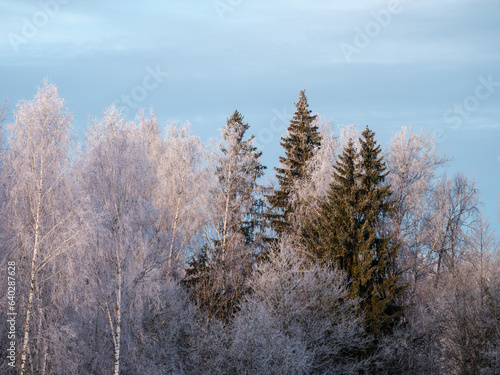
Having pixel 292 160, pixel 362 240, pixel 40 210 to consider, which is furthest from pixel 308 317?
pixel 292 160

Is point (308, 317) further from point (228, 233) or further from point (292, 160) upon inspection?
point (292, 160)

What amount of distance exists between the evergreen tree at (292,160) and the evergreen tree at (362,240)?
476 centimetres

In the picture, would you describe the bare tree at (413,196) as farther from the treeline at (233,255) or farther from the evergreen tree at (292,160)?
the evergreen tree at (292,160)

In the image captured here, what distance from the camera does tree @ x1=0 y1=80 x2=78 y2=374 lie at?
17594 millimetres

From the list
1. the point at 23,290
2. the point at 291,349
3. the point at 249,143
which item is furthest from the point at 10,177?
the point at 249,143

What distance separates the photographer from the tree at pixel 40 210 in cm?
1759

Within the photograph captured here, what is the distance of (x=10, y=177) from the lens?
1862cm

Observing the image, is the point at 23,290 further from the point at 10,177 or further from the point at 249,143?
the point at 249,143

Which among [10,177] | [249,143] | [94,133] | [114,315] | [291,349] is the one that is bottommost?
[291,349]

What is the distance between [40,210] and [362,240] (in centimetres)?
1523

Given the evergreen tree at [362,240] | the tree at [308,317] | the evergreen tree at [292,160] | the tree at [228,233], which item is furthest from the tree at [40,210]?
the evergreen tree at [292,160]

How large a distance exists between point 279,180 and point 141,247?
1739cm

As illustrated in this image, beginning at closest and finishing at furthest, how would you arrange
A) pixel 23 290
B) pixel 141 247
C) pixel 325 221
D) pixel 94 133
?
pixel 23 290 → pixel 141 247 → pixel 94 133 → pixel 325 221

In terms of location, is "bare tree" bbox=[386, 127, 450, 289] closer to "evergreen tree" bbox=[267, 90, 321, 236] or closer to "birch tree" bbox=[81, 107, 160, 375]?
"evergreen tree" bbox=[267, 90, 321, 236]
